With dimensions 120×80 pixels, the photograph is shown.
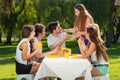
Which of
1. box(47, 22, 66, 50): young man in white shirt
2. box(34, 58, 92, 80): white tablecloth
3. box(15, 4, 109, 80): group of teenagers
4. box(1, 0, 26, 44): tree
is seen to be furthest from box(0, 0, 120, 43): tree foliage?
box(34, 58, 92, 80): white tablecloth

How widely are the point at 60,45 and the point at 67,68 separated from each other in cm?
162

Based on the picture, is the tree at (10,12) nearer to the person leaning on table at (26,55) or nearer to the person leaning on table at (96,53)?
the person leaning on table at (26,55)

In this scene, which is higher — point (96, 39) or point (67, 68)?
point (96, 39)

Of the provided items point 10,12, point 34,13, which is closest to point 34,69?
point 10,12

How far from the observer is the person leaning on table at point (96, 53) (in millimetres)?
Answer: 7688

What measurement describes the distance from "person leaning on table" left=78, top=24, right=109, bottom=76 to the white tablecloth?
1.30 ft

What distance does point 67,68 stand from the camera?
289 inches

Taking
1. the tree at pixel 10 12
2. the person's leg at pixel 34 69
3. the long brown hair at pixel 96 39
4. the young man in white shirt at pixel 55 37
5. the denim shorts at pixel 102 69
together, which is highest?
the long brown hair at pixel 96 39

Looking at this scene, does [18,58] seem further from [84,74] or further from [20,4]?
[20,4]

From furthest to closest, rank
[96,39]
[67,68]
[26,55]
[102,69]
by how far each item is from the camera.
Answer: [26,55]
[102,69]
[96,39]
[67,68]

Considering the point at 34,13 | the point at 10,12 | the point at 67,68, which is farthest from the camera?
the point at 34,13

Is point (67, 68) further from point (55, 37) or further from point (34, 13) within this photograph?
point (34, 13)

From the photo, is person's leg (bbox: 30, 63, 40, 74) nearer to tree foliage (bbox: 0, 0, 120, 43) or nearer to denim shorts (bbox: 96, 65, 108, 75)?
denim shorts (bbox: 96, 65, 108, 75)

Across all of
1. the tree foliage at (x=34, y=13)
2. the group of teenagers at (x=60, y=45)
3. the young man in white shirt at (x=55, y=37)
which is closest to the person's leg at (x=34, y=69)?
the group of teenagers at (x=60, y=45)
